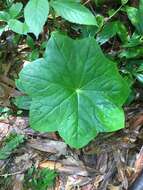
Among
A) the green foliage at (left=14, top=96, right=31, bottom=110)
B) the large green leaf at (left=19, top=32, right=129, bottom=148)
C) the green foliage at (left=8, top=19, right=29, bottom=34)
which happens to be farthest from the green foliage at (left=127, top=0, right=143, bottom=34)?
the green foliage at (left=14, top=96, right=31, bottom=110)

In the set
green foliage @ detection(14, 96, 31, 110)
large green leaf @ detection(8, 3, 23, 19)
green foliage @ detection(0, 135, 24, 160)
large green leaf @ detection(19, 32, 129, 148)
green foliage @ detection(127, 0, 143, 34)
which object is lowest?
green foliage @ detection(0, 135, 24, 160)

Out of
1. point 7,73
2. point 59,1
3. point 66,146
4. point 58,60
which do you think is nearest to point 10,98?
point 7,73

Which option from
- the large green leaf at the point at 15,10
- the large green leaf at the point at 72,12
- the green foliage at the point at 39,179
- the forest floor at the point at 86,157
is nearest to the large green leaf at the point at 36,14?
the large green leaf at the point at 72,12

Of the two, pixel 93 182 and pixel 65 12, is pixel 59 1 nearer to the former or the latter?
pixel 65 12

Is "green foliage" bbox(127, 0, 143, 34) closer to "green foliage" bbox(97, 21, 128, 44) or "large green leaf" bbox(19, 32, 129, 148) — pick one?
"green foliage" bbox(97, 21, 128, 44)

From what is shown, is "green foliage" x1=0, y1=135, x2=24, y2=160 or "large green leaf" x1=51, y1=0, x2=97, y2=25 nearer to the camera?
"large green leaf" x1=51, y1=0, x2=97, y2=25
